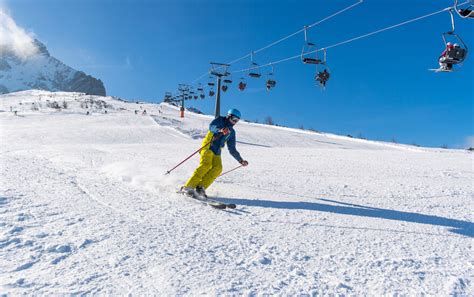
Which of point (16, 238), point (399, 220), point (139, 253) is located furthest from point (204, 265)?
point (399, 220)

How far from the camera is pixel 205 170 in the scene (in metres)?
5.89

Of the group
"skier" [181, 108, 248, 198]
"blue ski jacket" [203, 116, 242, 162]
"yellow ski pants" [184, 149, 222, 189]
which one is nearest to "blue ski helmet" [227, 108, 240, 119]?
"skier" [181, 108, 248, 198]

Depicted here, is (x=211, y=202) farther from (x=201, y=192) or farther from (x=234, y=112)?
(x=234, y=112)

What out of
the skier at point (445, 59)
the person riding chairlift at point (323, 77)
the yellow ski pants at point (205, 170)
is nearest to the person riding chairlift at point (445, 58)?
the skier at point (445, 59)

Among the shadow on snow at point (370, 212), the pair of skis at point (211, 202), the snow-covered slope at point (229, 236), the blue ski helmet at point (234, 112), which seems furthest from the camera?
the blue ski helmet at point (234, 112)

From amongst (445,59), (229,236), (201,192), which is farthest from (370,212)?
(445,59)

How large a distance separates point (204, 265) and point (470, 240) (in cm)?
339

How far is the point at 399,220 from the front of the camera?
16.2ft

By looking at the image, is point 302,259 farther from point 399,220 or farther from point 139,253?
point 399,220

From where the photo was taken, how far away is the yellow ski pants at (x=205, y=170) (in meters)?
5.84

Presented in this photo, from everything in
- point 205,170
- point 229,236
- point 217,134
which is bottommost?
point 229,236

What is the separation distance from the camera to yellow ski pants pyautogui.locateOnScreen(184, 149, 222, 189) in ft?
19.2

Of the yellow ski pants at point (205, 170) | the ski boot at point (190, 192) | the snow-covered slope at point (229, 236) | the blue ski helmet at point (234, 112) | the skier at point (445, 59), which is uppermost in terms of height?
the skier at point (445, 59)

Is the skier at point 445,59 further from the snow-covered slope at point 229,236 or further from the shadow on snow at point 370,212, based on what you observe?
the shadow on snow at point 370,212
